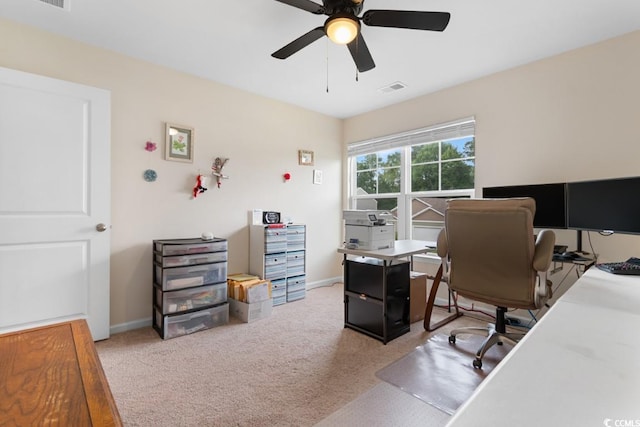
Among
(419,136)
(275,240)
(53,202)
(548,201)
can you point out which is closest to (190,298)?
(275,240)

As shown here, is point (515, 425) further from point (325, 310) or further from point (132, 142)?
point (132, 142)

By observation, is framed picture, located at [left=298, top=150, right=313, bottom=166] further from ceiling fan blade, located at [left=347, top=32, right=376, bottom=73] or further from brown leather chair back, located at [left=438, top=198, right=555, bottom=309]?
brown leather chair back, located at [left=438, top=198, right=555, bottom=309]

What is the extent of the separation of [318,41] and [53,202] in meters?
2.45

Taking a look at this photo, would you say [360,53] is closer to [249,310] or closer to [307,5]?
[307,5]

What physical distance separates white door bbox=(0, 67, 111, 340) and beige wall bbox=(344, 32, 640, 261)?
3.50 meters

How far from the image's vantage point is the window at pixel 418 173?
3348mm

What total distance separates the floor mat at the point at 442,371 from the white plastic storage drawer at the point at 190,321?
5.25 feet

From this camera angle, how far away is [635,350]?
2.21 ft

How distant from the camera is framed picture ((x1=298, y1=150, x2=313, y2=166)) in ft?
13.3

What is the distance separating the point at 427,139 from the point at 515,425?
11.5 ft

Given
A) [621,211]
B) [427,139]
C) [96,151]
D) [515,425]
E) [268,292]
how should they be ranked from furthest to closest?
1. [427,139]
2. [268,292]
3. [96,151]
4. [621,211]
5. [515,425]

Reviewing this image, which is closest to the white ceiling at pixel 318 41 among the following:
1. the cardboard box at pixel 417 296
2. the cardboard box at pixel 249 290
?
the cardboard box at pixel 417 296

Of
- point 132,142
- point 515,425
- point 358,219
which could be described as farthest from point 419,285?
point 132,142

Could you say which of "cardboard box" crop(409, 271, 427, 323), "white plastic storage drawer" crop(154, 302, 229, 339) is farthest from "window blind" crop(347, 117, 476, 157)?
"white plastic storage drawer" crop(154, 302, 229, 339)
